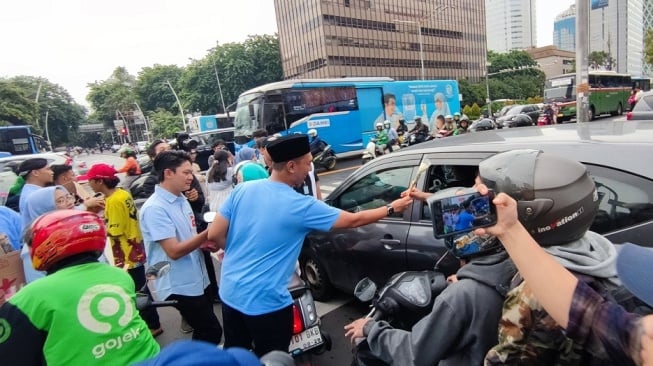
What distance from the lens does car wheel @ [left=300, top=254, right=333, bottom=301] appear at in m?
3.72

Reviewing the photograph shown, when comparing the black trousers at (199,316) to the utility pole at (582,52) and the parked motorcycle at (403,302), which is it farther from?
the utility pole at (582,52)

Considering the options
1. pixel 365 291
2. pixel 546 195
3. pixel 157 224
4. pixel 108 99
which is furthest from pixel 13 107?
pixel 546 195

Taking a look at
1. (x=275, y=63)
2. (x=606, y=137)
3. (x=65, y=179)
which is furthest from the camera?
(x=275, y=63)

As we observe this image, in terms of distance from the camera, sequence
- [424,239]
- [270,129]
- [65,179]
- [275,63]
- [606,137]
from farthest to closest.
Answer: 1. [275,63]
2. [270,129]
3. [65,179]
4. [424,239]
5. [606,137]

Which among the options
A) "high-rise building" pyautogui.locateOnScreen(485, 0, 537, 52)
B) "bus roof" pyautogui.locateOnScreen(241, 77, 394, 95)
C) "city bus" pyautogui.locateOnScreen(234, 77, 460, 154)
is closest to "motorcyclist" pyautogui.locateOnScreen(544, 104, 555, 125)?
"city bus" pyautogui.locateOnScreen(234, 77, 460, 154)

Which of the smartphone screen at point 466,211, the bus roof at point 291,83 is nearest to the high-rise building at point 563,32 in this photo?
the bus roof at point 291,83

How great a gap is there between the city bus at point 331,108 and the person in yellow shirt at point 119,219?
10935 millimetres

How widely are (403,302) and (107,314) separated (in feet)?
3.61

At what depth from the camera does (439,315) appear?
A: 47.0 inches

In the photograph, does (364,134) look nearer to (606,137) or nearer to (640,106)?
(640,106)

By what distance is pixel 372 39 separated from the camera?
188 ft

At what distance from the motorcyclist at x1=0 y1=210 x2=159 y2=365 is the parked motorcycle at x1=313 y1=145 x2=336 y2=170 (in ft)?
38.4

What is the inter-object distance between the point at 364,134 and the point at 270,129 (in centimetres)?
460

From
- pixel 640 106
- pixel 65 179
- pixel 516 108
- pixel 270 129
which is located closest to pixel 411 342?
pixel 65 179
